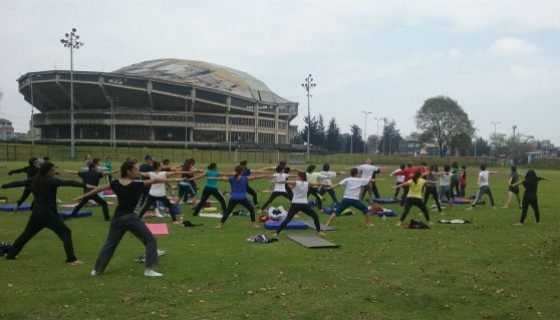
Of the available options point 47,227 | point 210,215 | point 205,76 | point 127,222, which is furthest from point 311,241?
point 205,76

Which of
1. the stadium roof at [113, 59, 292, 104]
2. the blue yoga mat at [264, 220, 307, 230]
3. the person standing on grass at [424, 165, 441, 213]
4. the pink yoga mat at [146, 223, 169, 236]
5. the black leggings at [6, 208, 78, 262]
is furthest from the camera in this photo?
the stadium roof at [113, 59, 292, 104]

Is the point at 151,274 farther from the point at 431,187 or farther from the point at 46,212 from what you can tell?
the point at 431,187

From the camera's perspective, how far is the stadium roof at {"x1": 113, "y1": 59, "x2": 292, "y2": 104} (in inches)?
4437

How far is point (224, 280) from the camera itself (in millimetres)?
8727

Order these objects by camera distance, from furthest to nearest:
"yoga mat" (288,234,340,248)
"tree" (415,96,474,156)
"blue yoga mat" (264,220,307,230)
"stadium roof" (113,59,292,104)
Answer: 1. "stadium roof" (113,59,292,104)
2. "tree" (415,96,474,156)
3. "blue yoga mat" (264,220,307,230)
4. "yoga mat" (288,234,340,248)

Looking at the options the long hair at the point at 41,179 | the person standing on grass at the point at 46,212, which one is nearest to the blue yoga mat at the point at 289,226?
the person standing on grass at the point at 46,212

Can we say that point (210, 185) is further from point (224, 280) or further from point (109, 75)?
point (109, 75)

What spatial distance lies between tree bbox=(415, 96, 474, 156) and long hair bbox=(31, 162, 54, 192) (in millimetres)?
95768

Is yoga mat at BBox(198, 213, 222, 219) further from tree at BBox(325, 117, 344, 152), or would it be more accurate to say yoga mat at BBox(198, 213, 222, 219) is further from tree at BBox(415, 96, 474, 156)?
tree at BBox(325, 117, 344, 152)

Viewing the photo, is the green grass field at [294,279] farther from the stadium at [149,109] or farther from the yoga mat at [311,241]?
the stadium at [149,109]

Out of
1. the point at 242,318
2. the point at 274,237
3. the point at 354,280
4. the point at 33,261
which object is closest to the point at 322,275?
the point at 354,280

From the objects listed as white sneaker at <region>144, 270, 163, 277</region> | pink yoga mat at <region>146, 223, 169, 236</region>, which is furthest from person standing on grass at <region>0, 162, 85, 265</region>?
pink yoga mat at <region>146, 223, 169, 236</region>

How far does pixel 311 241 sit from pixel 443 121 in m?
92.5

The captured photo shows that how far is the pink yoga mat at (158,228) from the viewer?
1344 cm
